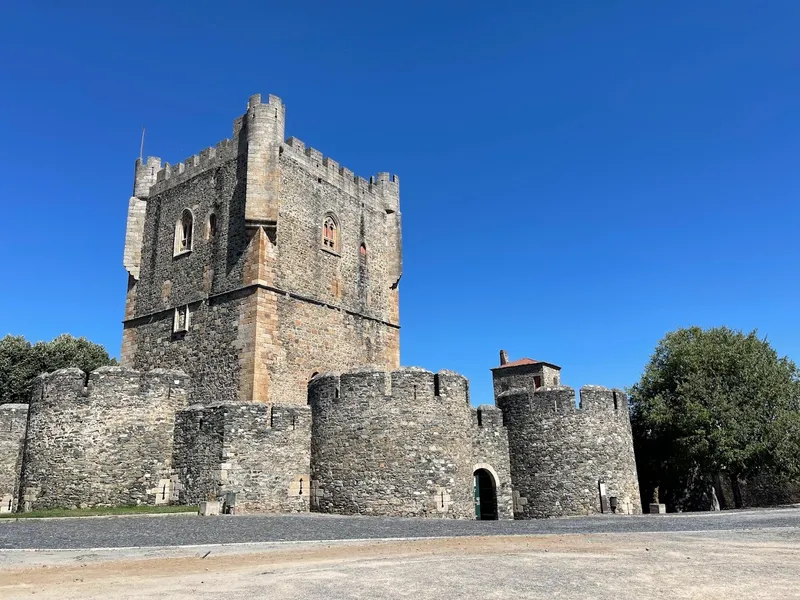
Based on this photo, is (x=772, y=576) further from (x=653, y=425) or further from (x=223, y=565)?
(x=653, y=425)

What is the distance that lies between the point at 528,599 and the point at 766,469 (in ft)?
85.4

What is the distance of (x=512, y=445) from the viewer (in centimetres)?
2264

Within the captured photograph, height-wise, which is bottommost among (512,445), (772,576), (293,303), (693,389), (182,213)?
(772,576)

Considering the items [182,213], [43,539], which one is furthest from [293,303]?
[43,539]

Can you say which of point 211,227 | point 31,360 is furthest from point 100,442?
point 31,360

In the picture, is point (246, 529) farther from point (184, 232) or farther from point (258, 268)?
point (184, 232)

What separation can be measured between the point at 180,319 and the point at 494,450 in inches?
548

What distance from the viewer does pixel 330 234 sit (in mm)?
29062

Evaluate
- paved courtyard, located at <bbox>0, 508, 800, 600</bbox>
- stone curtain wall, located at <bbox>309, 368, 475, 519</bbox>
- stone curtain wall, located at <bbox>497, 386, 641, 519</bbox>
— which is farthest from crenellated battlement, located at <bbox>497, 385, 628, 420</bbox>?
paved courtyard, located at <bbox>0, 508, 800, 600</bbox>

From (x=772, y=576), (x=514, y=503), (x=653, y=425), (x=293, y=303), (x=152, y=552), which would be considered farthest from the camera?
(x=653, y=425)

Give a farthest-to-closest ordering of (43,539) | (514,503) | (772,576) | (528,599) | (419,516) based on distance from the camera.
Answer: (514,503)
(419,516)
(43,539)
(772,576)
(528,599)

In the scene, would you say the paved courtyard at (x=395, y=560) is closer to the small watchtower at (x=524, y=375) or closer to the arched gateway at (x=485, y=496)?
the arched gateway at (x=485, y=496)

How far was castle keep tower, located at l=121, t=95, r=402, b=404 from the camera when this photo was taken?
982 inches

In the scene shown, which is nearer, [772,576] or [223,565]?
[772,576]
